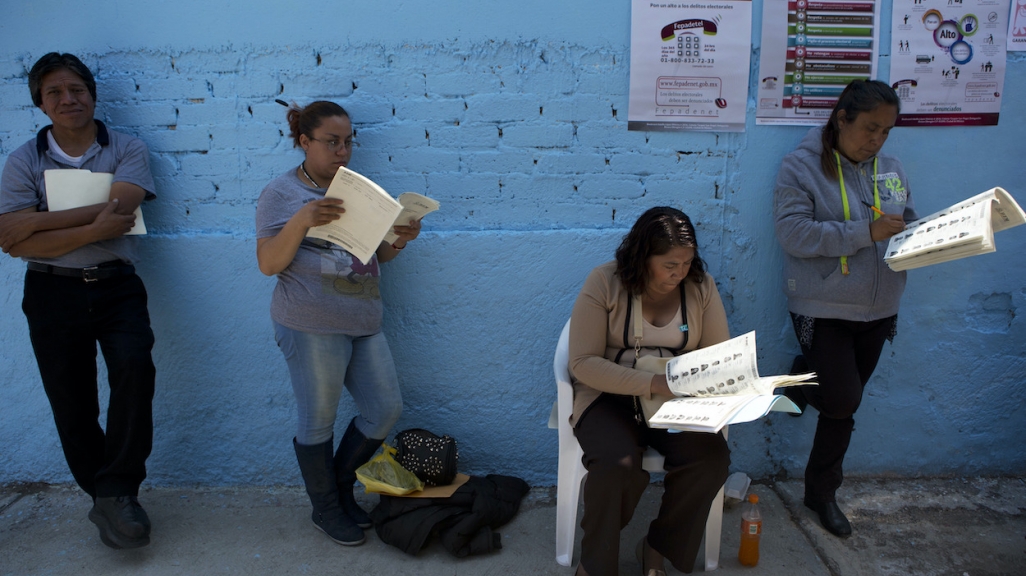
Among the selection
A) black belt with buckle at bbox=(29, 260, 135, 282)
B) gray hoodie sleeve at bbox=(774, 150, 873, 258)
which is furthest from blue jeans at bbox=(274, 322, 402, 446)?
gray hoodie sleeve at bbox=(774, 150, 873, 258)

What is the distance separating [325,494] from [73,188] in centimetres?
165

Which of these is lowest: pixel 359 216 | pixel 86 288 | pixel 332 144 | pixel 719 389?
pixel 719 389

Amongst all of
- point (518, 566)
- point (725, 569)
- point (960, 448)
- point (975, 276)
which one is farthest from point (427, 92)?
point (960, 448)

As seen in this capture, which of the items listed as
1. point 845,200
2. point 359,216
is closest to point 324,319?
point 359,216

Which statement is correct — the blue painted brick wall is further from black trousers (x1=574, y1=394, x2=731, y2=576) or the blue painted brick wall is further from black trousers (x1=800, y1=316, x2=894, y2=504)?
black trousers (x1=574, y1=394, x2=731, y2=576)

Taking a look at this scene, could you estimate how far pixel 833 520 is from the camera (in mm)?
3193

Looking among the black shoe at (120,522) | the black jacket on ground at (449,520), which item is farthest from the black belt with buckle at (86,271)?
the black jacket on ground at (449,520)

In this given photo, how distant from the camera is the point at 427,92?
334 centimetres

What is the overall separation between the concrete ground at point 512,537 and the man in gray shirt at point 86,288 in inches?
8.4

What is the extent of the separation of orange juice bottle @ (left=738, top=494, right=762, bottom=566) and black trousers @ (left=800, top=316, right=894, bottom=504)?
50 centimetres

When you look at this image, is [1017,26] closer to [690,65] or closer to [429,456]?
[690,65]

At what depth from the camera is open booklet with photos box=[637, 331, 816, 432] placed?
7.54 feet

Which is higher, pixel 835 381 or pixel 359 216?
→ pixel 359 216

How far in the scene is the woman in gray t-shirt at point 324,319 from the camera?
9.55ft
